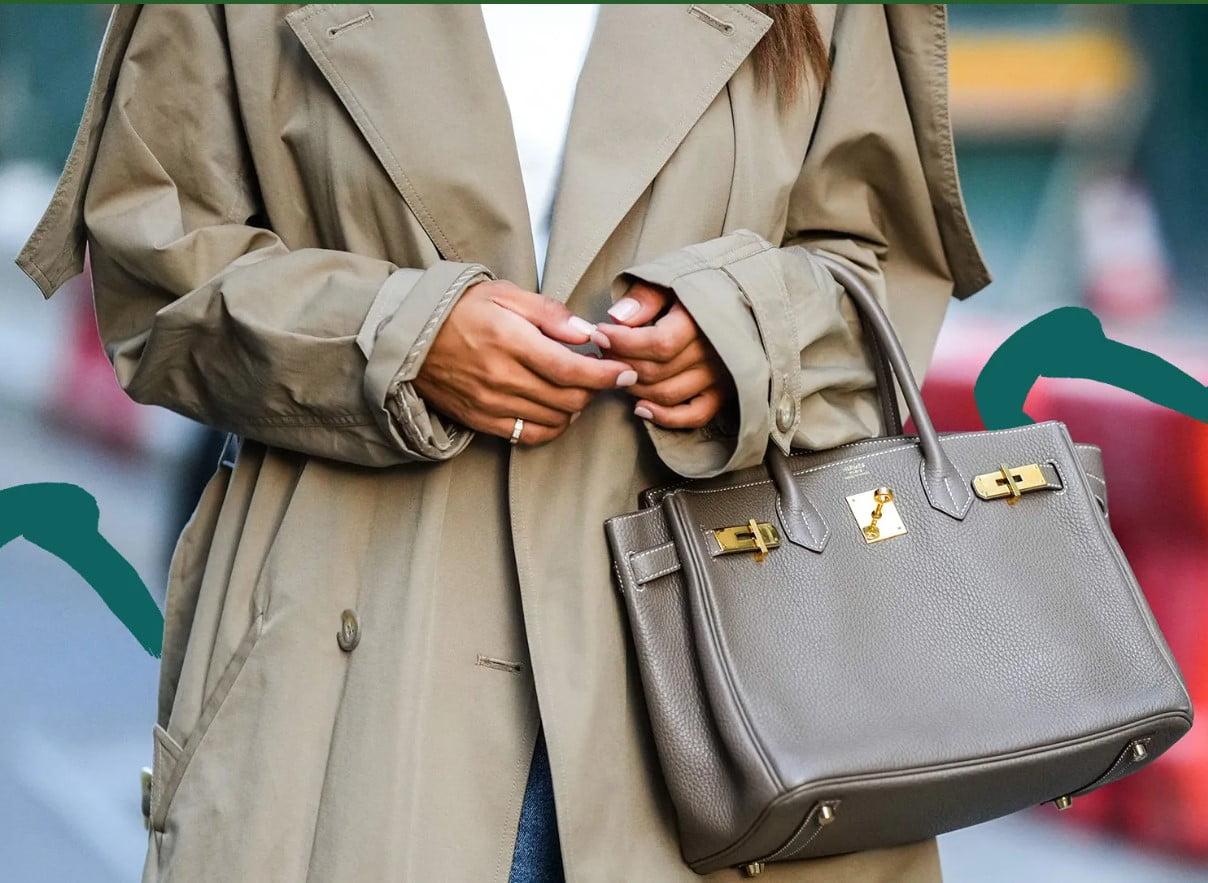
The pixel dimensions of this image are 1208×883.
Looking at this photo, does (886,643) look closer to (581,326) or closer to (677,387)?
(677,387)

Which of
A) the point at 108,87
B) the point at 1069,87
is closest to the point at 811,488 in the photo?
the point at 108,87

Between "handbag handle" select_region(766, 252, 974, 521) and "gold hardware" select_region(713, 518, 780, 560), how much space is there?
0.05 m

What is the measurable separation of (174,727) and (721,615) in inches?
23.2

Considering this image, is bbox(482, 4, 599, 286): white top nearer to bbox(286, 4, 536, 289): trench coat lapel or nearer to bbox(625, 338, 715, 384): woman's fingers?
bbox(286, 4, 536, 289): trench coat lapel

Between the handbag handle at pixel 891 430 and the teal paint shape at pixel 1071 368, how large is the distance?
806 millimetres

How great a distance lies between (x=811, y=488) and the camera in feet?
4.38

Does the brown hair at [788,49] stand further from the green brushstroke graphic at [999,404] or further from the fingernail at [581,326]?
the green brushstroke graphic at [999,404]

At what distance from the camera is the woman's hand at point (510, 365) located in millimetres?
1205

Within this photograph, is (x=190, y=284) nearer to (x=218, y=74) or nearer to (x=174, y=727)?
(x=218, y=74)

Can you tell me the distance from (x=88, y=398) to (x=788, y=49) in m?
1.40

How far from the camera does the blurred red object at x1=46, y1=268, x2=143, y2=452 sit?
7.29 feet

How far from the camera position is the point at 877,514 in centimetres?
132

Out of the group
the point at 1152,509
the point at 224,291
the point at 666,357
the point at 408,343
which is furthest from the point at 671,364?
the point at 1152,509

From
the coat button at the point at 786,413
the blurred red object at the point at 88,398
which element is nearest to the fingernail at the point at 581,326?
the coat button at the point at 786,413
